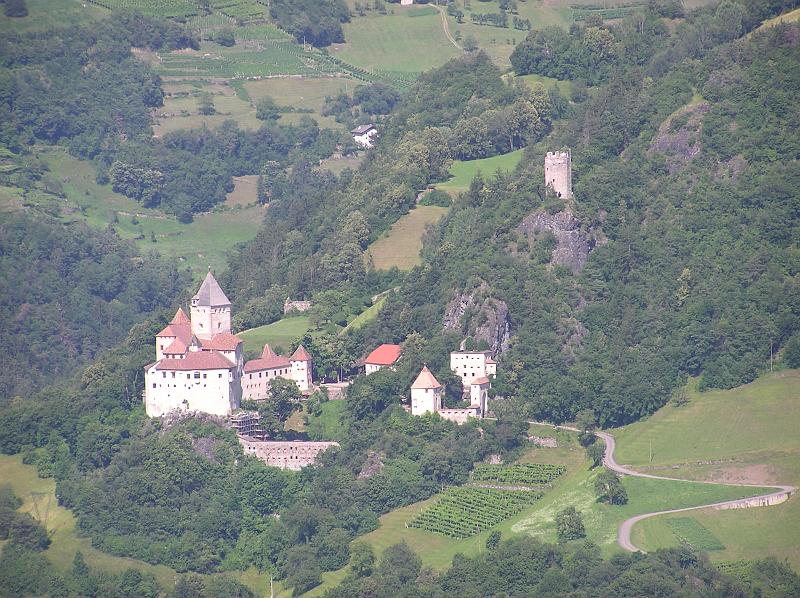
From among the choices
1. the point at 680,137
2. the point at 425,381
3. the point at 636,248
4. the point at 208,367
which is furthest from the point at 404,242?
the point at 208,367

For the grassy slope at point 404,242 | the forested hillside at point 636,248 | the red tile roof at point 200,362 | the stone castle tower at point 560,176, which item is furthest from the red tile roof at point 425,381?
the grassy slope at point 404,242

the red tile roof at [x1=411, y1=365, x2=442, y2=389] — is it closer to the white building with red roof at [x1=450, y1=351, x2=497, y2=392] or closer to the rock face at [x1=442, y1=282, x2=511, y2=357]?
the white building with red roof at [x1=450, y1=351, x2=497, y2=392]

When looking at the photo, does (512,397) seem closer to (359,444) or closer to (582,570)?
(359,444)

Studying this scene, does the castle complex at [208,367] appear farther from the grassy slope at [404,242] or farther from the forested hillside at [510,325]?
the grassy slope at [404,242]

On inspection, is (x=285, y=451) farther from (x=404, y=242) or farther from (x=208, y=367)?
(x=404, y=242)

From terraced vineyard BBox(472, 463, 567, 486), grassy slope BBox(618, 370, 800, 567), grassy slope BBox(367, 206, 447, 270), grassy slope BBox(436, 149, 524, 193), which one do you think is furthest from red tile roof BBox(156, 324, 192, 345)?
grassy slope BBox(436, 149, 524, 193)
